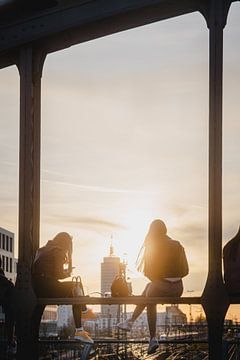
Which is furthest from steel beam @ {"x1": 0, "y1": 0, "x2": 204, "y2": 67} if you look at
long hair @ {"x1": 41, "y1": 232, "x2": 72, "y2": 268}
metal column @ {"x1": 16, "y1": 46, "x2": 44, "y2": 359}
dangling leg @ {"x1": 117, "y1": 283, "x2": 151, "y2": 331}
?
dangling leg @ {"x1": 117, "y1": 283, "x2": 151, "y2": 331}

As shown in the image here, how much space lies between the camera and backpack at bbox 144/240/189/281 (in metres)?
8.12

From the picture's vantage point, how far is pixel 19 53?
27.7ft

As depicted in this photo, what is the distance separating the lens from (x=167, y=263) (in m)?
8.18

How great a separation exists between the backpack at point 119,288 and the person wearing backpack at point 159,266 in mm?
266

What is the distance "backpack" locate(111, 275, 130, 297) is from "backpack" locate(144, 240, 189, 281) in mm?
350

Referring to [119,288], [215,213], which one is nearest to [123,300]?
[119,288]

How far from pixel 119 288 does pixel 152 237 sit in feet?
2.16

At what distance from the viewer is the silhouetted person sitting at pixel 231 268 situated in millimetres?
6992

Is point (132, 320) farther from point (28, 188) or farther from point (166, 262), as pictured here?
point (28, 188)

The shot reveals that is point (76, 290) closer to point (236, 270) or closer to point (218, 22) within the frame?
point (236, 270)

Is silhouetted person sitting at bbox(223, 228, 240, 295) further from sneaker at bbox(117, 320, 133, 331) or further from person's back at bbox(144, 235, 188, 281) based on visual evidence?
sneaker at bbox(117, 320, 133, 331)

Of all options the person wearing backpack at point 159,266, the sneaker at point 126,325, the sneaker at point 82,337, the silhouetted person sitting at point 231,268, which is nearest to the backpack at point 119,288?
the person wearing backpack at point 159,266

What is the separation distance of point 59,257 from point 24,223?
546 mm

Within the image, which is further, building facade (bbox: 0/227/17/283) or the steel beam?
building facade (bbox: 0/227/17/283)
